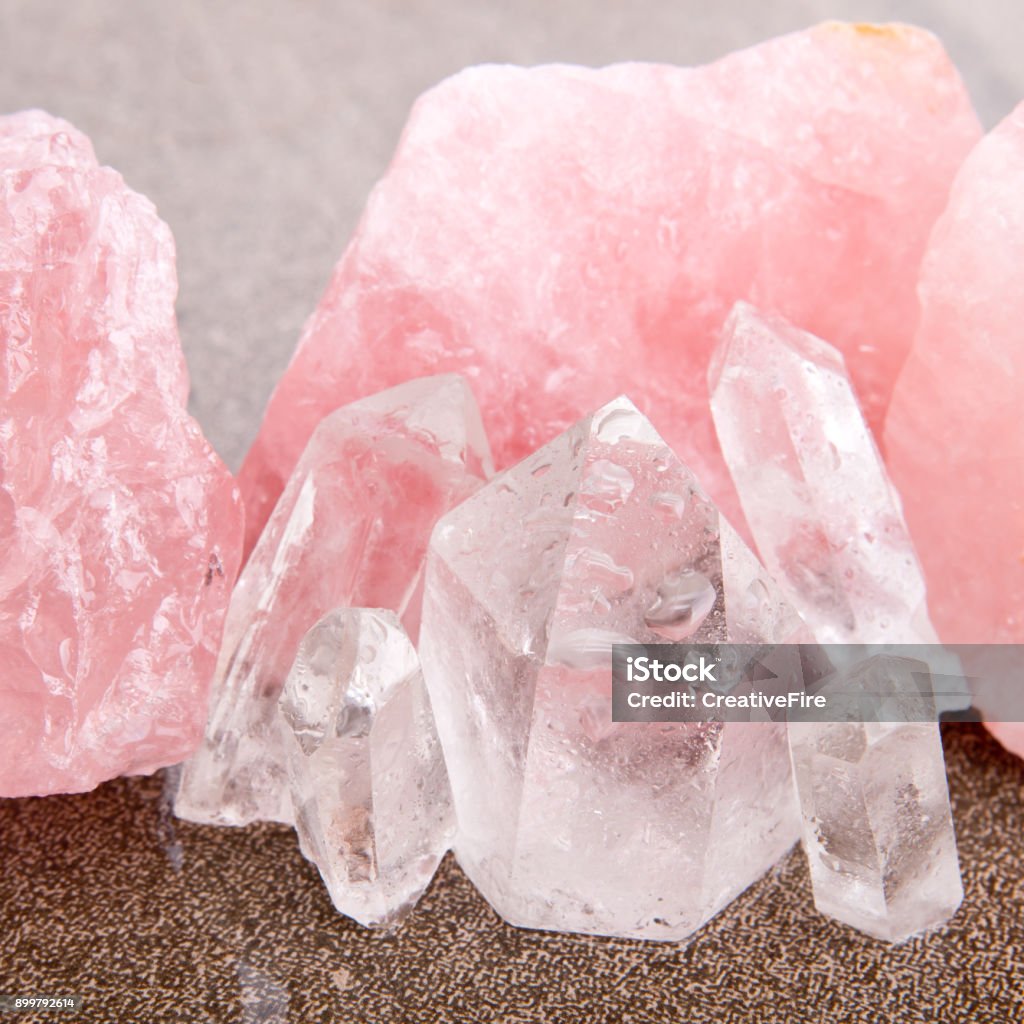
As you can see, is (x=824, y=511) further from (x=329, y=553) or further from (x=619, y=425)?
(x=329, y=553)

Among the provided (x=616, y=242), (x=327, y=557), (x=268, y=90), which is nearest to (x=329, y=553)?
(x=327, y=557)

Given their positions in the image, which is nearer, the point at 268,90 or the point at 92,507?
the point at 92,507

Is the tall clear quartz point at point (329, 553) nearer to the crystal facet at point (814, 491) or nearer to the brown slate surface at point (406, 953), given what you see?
the brown slate surface at point (406, 953)

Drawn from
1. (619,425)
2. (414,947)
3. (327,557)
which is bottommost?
(414,947)

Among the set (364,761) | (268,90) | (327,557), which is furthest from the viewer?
(268,90)

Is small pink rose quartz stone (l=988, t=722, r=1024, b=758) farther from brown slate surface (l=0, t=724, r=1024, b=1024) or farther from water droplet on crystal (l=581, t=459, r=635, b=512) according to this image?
water droplet on crystal (l=581, t=459, r=635, b=512)

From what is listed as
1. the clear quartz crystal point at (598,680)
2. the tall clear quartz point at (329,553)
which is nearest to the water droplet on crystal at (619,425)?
the clear quartz crystal point at (598,680)

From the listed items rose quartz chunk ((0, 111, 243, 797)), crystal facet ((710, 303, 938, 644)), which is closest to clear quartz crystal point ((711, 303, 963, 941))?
crystal facet ((710, 303, 938, 644))
